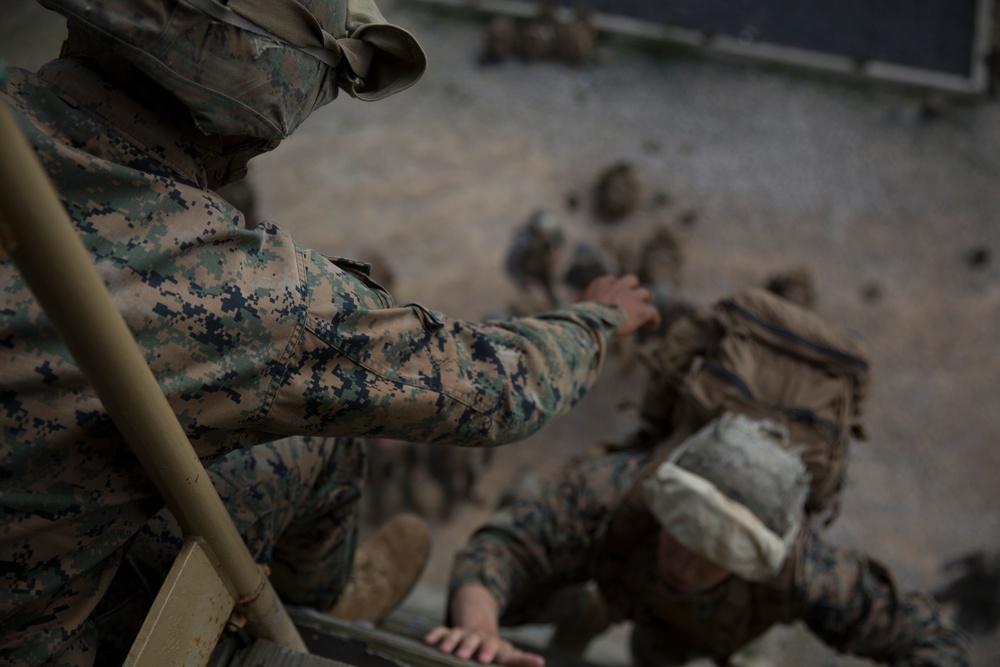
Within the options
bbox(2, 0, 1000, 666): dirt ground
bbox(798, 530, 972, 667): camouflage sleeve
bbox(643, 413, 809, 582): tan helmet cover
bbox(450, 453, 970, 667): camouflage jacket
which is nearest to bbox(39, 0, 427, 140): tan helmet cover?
bbox(643, 413, 809, 582): tan helmet cover

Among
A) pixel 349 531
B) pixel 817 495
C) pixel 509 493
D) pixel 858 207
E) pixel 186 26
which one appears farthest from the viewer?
pixel 858 207

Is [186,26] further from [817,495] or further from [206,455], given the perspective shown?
[817,495]

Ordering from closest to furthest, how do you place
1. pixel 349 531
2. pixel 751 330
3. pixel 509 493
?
pixel 349 531
pixel 751 330
pixel 509 493

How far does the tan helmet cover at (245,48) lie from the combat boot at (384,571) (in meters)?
1.84

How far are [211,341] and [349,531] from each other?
129 centimetres

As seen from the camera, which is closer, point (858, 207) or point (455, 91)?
point (858, 207)

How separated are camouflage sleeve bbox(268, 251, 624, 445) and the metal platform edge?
6300 millimetres

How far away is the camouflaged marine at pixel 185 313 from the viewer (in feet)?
5.01

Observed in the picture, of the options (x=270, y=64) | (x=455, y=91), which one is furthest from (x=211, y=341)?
(x=455, y=91)

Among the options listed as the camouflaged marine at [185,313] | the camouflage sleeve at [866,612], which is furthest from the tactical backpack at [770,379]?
the camouflaged marine at [185,313]

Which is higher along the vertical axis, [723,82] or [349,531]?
[723,82]

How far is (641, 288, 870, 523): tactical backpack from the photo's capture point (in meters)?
3.19

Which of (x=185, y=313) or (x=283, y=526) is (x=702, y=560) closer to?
(x=283, y=526)

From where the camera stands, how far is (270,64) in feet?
5.56
